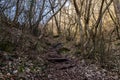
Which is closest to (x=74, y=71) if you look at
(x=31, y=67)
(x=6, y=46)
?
(x=31, y=67)

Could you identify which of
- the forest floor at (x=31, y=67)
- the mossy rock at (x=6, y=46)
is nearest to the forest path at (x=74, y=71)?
the forest floor at (x=31, y=67)

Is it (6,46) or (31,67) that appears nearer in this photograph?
(31,67)

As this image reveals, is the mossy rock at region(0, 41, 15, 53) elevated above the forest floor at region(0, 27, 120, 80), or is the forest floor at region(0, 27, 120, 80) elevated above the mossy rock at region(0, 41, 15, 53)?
the mossy rock at region(0, 41, 15, 53)

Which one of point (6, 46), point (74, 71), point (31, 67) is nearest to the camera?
point (31, 67)

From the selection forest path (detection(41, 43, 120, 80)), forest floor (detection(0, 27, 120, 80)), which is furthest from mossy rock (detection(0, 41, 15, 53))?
forest path (detection(41, 43, 120, 80))

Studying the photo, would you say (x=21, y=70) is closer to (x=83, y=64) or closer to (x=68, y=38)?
(x=83, y=64)

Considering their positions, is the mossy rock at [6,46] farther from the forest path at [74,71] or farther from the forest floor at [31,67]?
the forest path at [74,71]

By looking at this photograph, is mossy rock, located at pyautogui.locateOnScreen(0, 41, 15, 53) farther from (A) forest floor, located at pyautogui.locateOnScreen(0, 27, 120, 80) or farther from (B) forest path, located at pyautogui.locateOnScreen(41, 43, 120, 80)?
(B) forest path, located at pyautogui.locateOnScreen(41, 43, 120, 80)

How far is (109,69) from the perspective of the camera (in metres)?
11.4

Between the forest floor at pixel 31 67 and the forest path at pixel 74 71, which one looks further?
the forest path at pixel 74 71

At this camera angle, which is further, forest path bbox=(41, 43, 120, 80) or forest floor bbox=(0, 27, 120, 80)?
forest path bbox=(41, 43, 120, 80)

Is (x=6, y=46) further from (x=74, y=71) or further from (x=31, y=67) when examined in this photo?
(x=74, y=71)

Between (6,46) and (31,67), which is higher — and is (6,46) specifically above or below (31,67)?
above

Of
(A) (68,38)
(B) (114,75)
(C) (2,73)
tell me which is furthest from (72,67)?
(A) (68,38)
